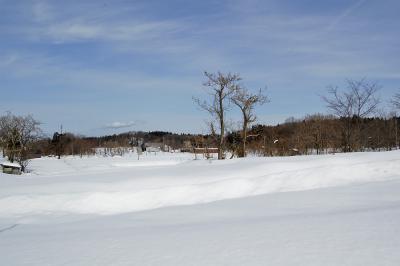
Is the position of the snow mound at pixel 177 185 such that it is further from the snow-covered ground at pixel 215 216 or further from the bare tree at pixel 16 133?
the bare tree at pixel 16 133

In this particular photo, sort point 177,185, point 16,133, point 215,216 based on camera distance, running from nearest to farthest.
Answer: point 215,216, point 177,185, point 16,133

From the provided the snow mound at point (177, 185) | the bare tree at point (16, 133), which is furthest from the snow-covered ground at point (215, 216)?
the bare tree at point (16, 133)

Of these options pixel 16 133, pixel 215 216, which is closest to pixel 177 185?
pixel 215 216

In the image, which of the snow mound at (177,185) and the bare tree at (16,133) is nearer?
the snow mound at (177,185)

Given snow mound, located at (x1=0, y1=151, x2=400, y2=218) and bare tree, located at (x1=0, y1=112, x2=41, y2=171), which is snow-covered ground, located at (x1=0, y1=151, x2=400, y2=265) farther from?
bare tree, located at (x1=0, y1=112, x2=41, y2=171)

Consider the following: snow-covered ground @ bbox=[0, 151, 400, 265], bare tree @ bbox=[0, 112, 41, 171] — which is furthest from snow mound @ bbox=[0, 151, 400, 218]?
bare tree @ bbox=[0, 112, 41, 171]

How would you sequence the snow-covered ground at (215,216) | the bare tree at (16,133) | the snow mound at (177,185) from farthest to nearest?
the bare tree at (16,133)
the snow mound at (177,185)
the snow-covered ground at (215,216)

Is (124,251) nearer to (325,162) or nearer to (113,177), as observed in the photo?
(113,177)

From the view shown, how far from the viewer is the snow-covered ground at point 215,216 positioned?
5.01 metres

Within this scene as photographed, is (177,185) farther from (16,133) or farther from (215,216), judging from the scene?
(16,133)

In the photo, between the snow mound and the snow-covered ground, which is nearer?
the snow-covered ground

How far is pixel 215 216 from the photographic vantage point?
8836mm

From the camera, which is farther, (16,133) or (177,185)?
(16,133)

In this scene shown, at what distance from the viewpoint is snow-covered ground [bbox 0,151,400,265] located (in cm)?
501
